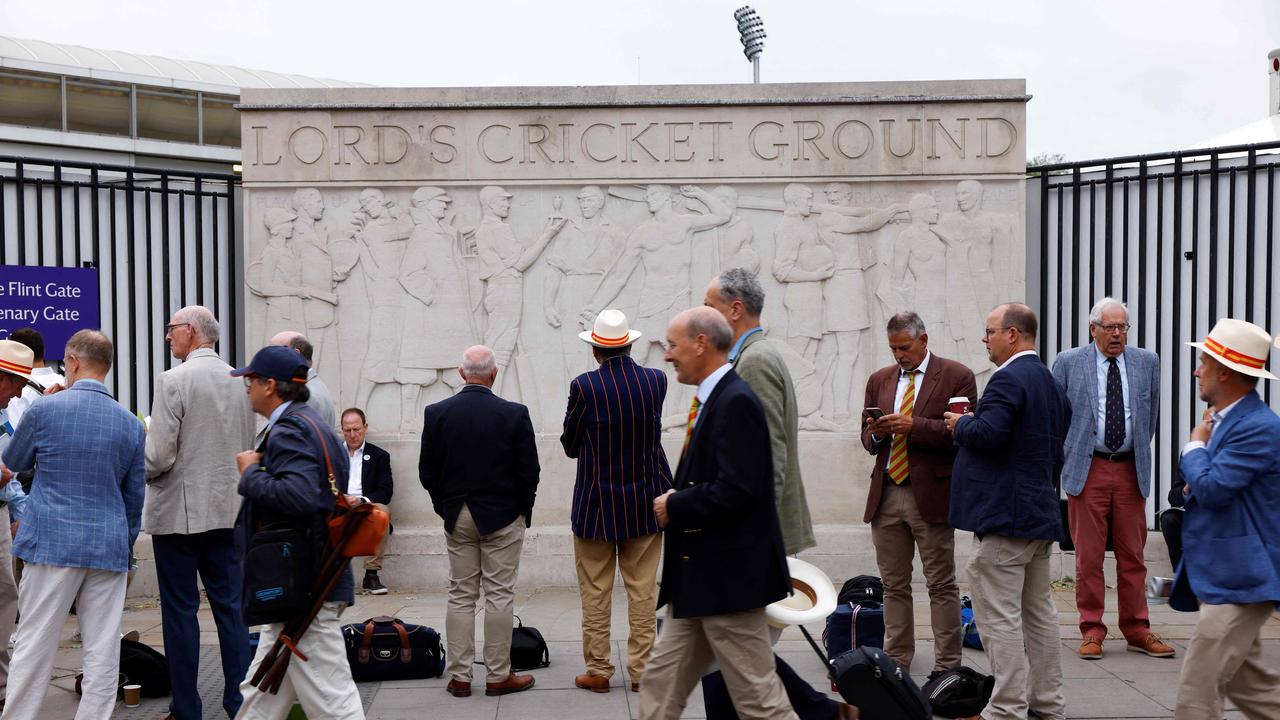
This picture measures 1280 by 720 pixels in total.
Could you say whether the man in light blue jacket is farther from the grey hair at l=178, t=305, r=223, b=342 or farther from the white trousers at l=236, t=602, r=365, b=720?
the white trousers at l=236, t=602, r=365, b=720

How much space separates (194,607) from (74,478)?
3.00 feet

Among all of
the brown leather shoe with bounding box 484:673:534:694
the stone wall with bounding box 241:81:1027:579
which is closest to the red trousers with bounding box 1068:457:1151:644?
the stone wall with bounding box 241:81:1027:579

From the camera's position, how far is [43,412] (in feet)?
16.7

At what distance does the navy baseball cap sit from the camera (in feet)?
14.8

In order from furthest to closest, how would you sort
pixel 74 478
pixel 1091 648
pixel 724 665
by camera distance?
pixel 1091 648 → pixel 74 478 → pixel 724 665

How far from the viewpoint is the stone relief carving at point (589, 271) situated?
9219 millimetres

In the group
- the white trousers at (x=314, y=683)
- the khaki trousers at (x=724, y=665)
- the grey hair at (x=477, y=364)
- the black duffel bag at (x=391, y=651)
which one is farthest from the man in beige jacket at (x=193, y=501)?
the khaki trousers at (x=724, y=665)

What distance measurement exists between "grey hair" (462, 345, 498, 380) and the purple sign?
13.3 feet

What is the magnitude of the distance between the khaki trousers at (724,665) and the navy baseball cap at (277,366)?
178 cm

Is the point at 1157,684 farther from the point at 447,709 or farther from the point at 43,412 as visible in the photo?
the point at 43,412

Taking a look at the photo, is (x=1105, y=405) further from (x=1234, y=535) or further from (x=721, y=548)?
(x=721, y=548)

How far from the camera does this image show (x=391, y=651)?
6.51 m

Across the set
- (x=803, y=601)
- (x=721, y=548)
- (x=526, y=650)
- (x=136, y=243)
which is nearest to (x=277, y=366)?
(x=721, y=548)

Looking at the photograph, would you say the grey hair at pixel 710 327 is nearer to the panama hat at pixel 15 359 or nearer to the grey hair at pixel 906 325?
the grey hair at pixel 906 325
